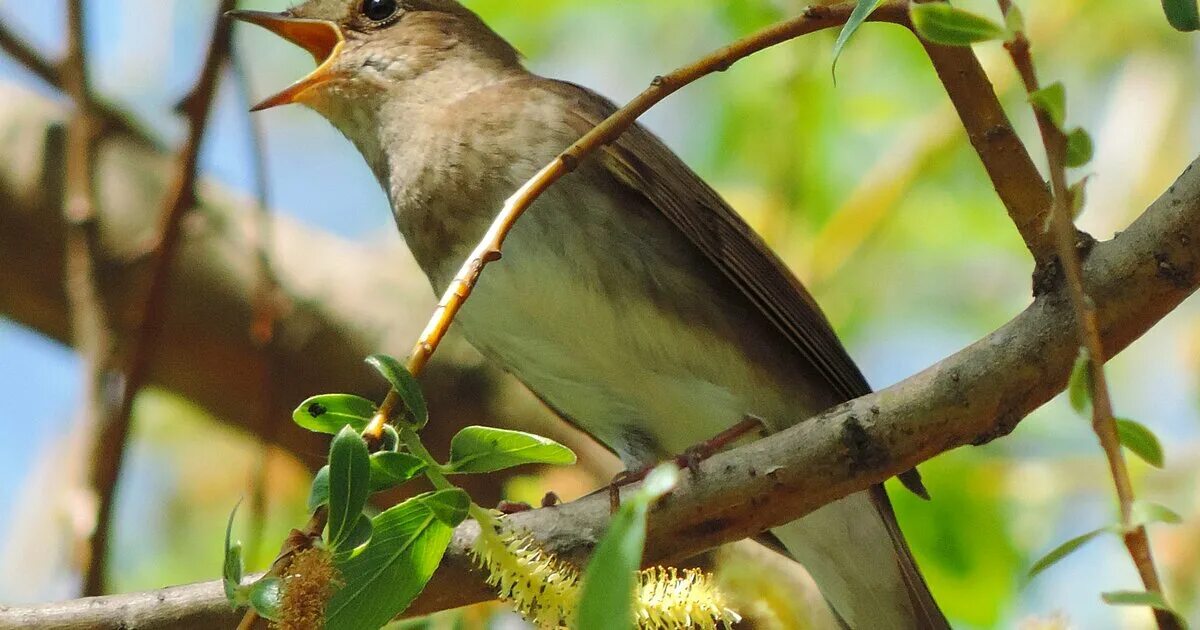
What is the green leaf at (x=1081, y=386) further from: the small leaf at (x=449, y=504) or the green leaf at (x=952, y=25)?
the small leaf at (x=449, y=504)

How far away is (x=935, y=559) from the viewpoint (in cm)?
360

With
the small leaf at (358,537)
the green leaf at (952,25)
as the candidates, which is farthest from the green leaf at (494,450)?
the green leaf at (952,25)

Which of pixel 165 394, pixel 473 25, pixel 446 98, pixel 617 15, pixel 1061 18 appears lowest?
pixel 165 394

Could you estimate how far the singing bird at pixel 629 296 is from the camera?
3.07 metres

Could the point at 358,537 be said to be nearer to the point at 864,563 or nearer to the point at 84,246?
the point at 864,563

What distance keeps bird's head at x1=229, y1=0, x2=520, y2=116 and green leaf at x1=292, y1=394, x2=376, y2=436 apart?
1.97m

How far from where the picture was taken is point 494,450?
1.67 meters

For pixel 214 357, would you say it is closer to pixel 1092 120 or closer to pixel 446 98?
pixel 446 98

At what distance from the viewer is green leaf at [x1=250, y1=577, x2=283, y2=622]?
4.88 feet

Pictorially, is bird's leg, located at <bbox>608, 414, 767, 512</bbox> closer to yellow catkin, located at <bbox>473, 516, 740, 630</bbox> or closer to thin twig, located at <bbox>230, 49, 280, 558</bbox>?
yellow catkin, located at <bbox>473, 516, 740, 630</bbox>

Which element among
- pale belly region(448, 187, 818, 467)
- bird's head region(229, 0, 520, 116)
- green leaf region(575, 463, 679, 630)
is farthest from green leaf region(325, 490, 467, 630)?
bird's head region(229, 0, 520, 116)

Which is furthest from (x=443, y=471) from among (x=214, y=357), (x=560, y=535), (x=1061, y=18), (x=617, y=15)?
(x=1061, y=18)

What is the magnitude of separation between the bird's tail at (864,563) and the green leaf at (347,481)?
2.01m

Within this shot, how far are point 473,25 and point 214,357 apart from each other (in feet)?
3.98
